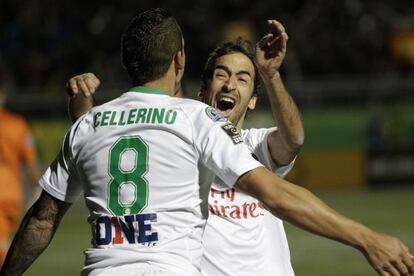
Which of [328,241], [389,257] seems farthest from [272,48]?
[328,241]

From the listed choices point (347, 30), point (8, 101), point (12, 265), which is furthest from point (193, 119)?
point (347, 30)

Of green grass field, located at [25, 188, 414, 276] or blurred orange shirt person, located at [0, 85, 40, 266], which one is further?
green grass field, located at [25, 188, 414, 276]

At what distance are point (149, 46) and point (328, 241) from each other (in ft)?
36.1

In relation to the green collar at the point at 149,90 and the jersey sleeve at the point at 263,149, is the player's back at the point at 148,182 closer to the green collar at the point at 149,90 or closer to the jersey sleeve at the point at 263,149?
the green collar at the point at 149,90

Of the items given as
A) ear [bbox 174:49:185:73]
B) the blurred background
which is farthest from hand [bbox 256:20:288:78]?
the blurred background

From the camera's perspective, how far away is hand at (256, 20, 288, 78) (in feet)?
15.8

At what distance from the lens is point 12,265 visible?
4.66 meters

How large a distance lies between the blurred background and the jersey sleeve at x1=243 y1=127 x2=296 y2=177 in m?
11.6

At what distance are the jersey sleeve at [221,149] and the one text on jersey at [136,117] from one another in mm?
121

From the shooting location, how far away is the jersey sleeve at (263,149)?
18.5ft

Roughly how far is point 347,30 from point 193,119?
754 inches

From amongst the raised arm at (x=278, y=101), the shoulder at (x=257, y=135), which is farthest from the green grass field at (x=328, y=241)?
the raised arm at (x=278, y=101)

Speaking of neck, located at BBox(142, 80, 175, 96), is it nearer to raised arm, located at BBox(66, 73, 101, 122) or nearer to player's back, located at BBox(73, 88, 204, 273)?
player's back, located at BBox(73, 88, 204, 273)

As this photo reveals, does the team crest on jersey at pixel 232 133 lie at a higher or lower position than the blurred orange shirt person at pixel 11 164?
higher
